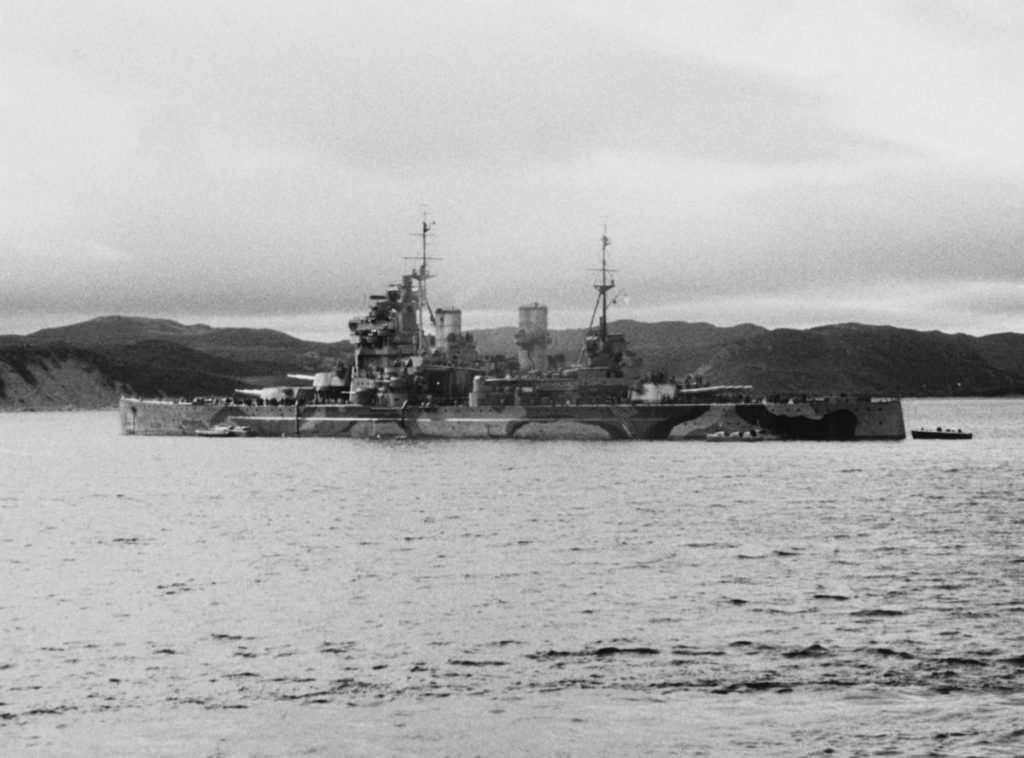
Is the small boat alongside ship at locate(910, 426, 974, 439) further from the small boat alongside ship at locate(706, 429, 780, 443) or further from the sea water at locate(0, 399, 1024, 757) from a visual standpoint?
the sea water at locate(0, 399, 1024, 757)

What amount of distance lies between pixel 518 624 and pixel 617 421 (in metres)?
67.4

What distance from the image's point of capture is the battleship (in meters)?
92.2

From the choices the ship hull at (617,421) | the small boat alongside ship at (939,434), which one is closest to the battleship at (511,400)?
the ship hull at (617,421)

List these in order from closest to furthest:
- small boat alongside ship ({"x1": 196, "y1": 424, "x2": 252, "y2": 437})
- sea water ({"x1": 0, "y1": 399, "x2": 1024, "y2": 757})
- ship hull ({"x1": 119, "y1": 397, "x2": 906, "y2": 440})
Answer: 1. sea water ({"x1": 0, "y1": 399, "x2": 1024, "y2": 757})
2. ship hull ({"x1": 119, "y1": 397, "x2": 906, "y2": 440})
3. small boat alongside ship ({"x1": 196, "y1": 424, "x2": 252, "y2": 437})

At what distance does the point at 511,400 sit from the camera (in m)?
96.8

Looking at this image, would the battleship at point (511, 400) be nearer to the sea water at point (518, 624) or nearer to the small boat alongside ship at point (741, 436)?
the small boat alongside ship at point (741, 436)

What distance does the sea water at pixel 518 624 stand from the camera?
18125mm

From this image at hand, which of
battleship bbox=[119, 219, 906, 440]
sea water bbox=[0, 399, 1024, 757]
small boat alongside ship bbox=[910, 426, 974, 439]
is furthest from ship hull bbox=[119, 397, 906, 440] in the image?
sea water bbox=[0, 399, 1024, 757]

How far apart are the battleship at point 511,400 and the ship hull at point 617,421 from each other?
8 centimetres

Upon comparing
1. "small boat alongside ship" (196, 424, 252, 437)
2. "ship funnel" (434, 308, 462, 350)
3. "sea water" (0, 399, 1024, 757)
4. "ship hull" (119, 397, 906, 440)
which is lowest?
"sea water" (0, 399, 1024, 757)

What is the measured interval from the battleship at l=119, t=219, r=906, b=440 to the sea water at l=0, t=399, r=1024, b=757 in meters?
36.6

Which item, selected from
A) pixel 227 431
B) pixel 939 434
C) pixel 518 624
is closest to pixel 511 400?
pixel 227 431

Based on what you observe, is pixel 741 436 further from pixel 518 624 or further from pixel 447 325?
pixel 518 624

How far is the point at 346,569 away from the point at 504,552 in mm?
5052
